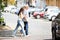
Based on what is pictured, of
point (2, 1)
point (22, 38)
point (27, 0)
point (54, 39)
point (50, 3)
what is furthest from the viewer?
point (50, 3)

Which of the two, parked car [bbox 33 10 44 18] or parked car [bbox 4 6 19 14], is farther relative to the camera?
parked car [bbox 4 6 19 14]

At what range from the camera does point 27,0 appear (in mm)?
40438

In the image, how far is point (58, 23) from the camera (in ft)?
40.8

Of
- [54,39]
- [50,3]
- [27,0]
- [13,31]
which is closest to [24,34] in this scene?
[13,31]

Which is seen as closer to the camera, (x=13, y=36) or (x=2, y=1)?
(x=13, y=36)

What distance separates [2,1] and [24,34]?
3.16 m

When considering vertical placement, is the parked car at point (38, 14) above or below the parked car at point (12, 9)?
below

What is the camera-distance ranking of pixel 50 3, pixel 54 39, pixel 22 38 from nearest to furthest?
pixel 54 39, pixel 22 38, pixel 50 3

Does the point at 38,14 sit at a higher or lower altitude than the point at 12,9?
lower

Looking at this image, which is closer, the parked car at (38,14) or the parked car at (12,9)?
the parked car at (38,14)

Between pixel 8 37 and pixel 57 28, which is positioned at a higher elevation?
pixel 57 28

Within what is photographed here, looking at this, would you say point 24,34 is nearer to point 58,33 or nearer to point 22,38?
point 22,38

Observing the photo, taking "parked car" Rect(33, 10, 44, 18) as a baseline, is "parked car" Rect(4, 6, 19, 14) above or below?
above

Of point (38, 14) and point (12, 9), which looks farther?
point (12, 9)
